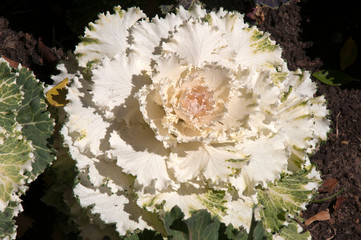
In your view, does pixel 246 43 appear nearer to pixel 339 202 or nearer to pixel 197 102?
pixel 197 102

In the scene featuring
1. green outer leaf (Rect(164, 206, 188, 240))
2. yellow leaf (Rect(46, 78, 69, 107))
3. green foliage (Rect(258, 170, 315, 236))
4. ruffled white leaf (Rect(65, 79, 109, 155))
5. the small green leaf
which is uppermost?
ruffled white leaf (Rect(65, 79, 109, 155))

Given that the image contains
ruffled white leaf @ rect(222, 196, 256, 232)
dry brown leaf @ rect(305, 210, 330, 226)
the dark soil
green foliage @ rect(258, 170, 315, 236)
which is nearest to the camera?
ruffled white leaf @ rect(222, 196, 256, 232)

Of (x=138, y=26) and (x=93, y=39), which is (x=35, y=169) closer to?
(x=93, y=39)

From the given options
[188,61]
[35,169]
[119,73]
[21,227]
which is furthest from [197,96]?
[21,227]

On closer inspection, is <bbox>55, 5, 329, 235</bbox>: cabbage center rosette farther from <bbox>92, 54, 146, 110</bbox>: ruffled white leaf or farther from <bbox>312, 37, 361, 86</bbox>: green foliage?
<bbox>312, 37, 361, 86</bbox>: green foliage

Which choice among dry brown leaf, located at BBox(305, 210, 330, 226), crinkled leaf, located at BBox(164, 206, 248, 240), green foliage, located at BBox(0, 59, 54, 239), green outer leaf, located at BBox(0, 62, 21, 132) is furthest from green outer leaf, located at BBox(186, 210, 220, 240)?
dry brown leaf, located at BBox(305, 210, 330, 226)

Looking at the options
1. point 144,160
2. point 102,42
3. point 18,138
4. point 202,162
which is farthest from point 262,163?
point 18,138

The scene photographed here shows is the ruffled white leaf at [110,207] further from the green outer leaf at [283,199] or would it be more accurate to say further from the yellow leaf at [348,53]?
the yellow leaf at [348,53]

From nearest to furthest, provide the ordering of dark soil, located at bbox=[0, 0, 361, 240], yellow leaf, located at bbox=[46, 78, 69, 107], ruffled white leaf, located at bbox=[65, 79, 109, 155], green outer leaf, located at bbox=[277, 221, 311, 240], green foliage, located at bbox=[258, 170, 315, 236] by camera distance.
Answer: ruffled white leaf, located at bbox=[65, 79, 109, 155] → green foliage, located at bbox=[258, 170, 315, 236] → yellow leaf, located at bbox=[46, 78, 69, 107] → green outer leaf, located at bbox=[277, 221, 311, 240] → dark soil, located at bbox=[0, 0, 361, 240]
